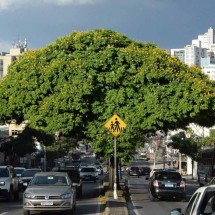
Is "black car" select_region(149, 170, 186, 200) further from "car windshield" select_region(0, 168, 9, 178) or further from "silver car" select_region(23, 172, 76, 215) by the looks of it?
"silver car" select_region(23, 172, 76, 215)

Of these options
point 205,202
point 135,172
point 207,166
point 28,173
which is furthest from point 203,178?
point 205,202

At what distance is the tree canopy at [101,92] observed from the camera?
30.8 m

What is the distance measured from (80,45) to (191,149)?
154ft

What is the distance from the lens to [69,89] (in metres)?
30.4

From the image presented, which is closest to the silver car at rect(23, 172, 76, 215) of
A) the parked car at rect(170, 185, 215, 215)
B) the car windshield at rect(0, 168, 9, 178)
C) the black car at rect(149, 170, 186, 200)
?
the car windshield at rect(0, 168, 9, 178)

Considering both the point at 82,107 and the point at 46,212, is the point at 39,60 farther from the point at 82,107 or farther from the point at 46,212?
the point at 46,212

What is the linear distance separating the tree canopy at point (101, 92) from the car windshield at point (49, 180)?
9.13m

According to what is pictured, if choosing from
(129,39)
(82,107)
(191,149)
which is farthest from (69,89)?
(191,149)

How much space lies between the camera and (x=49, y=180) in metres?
21.3

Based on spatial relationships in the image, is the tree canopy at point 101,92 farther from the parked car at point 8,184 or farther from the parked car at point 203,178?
the parked car at point 203,178

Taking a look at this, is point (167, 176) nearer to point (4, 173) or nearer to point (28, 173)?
point (4, 173)

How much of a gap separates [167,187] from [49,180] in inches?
362

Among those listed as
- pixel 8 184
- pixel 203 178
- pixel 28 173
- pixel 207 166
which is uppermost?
pixel 207 166

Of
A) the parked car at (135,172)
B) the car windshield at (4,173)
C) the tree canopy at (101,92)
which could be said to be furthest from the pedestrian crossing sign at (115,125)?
the parked car at (135,172)
